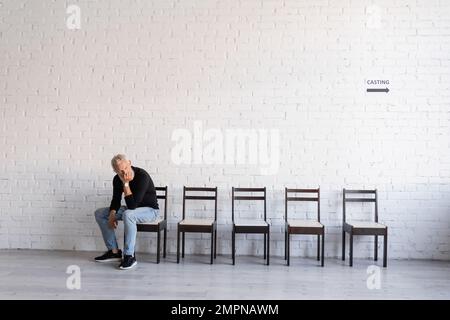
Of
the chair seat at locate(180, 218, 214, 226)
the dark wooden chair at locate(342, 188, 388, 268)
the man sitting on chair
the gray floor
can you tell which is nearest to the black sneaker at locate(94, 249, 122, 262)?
the man sitting on chair

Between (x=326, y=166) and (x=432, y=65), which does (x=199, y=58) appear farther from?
(x=432, y=65)

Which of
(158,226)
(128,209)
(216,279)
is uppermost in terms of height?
(128,209)

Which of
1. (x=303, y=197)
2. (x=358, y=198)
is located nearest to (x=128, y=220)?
(x=303, y=197)

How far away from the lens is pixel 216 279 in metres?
3.52

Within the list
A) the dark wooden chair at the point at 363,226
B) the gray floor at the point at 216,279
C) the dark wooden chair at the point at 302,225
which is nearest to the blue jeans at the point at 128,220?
the gray floor at the point at 216,279

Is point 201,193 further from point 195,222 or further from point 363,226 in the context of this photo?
point 363,226

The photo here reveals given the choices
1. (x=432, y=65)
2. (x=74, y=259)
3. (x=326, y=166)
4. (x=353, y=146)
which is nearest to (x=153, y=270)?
(x=74, y=259)

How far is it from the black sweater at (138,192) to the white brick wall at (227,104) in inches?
17.7

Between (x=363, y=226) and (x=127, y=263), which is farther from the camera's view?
(x=363, y=226)

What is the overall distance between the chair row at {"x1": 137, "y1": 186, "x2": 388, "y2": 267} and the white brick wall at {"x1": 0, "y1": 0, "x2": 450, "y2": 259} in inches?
5.0

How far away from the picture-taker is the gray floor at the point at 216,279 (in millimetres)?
3107

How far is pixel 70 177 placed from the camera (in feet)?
15.3

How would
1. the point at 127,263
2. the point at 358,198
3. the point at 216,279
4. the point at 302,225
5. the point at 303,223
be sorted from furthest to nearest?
1. the point at 358,198
2. the point at 303,223
3. the point at 302,225
4. the point at 127,263
5. the point at 216,279

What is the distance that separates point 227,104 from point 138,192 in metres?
1.40
